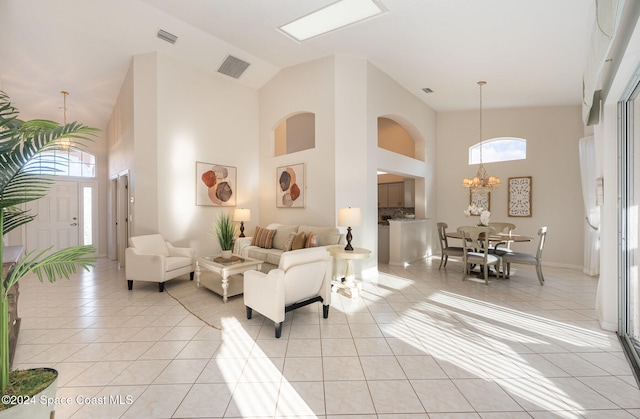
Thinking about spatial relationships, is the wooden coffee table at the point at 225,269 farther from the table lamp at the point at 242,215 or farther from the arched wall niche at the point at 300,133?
the arched wall niche at the point at 300,133

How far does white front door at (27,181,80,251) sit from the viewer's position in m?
6.50

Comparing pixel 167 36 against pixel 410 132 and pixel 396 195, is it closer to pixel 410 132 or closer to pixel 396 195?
pixel 410 132

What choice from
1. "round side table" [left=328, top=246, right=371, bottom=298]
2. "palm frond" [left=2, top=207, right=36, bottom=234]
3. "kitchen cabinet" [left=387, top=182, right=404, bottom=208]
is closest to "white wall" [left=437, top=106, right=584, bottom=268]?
"kitchen cabinet" [left=387, top=182, right=404, bottom=208]

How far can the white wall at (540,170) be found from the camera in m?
5.98

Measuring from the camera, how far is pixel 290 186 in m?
5.73

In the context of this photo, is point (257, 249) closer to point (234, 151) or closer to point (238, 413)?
point (234, 151)

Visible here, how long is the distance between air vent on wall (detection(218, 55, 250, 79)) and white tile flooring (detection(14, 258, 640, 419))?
15.0 ft

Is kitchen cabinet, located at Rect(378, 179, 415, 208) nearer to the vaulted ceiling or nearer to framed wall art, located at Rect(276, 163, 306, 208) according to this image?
the vaulted ceiling

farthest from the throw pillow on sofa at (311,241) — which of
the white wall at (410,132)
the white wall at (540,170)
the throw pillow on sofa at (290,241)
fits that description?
the white wall at (540,170)

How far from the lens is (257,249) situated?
17.1 ft

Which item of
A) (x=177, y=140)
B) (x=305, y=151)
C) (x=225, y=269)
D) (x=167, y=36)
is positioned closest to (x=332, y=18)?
(x=305, y=151)

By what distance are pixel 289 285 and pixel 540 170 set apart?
6.64 metres

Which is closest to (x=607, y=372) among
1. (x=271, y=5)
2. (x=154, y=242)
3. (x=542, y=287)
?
(x=542, y=287)

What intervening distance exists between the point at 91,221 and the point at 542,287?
1027 cm
